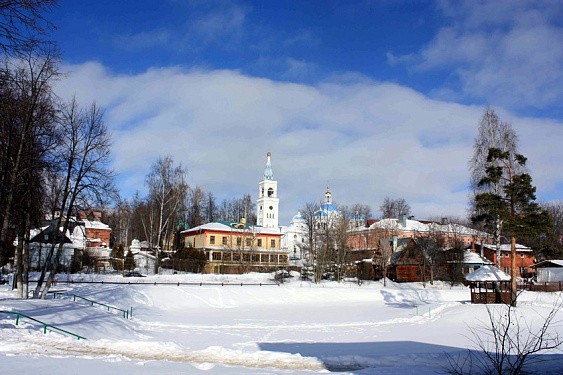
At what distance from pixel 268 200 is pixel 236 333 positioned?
78.5 meters

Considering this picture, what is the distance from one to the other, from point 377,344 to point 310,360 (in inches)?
236

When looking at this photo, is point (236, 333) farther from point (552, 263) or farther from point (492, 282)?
point (552, 263)

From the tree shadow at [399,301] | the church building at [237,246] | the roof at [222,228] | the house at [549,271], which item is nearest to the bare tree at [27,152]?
the tree shadow at [399,301]

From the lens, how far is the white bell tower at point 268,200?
325 ft

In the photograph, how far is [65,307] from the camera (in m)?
21.1

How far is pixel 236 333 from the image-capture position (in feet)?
68.5

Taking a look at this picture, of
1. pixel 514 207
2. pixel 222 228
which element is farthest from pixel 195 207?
pixel 514 207

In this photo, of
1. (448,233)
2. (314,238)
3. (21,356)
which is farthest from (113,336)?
(448,233)

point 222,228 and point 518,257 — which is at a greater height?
point 222,228

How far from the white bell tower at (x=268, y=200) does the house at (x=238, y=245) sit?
25.9 meters

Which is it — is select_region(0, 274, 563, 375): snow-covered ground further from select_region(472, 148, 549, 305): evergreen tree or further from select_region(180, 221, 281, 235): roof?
select_region(180, 221, 281, 235): roof

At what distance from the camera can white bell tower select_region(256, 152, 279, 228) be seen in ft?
325

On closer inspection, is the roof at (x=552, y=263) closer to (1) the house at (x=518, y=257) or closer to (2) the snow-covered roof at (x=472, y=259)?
(2) the snow-covered roof at (x=472, y=259)

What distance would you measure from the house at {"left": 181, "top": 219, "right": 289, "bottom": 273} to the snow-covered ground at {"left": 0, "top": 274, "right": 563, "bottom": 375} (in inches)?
858
